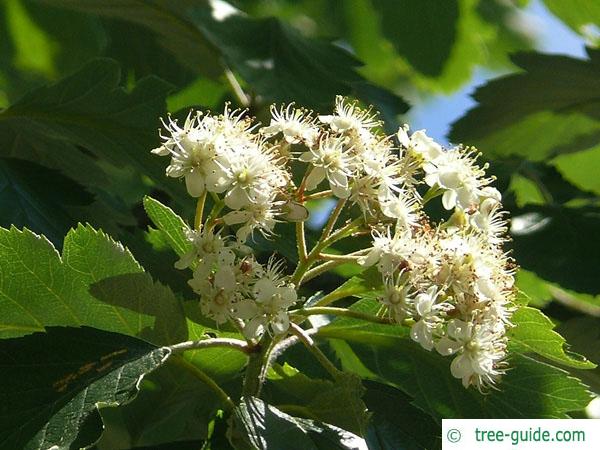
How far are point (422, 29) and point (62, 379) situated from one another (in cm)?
154

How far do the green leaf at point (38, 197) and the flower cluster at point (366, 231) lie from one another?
1.30 ft

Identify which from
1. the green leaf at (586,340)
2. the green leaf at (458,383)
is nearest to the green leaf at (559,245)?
the green leaf at (586,340)

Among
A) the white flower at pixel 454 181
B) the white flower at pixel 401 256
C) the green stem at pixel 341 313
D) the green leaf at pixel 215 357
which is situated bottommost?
the green leaf at pixel 215 357

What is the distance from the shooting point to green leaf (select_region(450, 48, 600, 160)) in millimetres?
2404

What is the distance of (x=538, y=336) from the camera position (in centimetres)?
134

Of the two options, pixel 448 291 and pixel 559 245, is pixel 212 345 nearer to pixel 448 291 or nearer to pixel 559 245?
pixel 448 291

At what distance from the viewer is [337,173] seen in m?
1.28

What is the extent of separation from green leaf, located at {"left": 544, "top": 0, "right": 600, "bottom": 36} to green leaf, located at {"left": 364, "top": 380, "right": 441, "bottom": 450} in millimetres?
1235

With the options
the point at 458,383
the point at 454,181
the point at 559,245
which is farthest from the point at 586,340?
the point at 454,181

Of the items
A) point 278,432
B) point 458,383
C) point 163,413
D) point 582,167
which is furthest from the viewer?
point 582,167

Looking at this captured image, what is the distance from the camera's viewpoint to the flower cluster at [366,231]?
4.03 ft

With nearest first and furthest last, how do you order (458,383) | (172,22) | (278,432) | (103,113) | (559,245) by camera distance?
(278,432)
(458,383)
(103,113)
(559,245)
(172,22)

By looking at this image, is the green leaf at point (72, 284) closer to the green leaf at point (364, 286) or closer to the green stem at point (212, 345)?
the green stem at point (212, 345)

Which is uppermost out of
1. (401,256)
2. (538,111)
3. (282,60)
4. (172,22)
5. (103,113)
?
(538,111)
